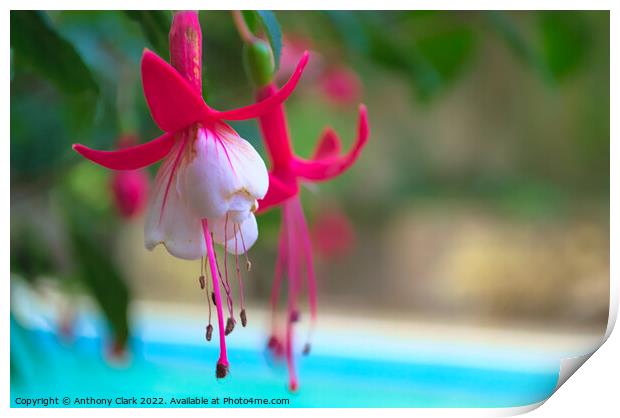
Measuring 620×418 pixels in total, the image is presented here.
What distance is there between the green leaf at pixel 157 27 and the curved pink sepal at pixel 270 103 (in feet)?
0.23

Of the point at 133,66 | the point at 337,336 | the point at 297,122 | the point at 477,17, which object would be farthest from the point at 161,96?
the point at 337,336

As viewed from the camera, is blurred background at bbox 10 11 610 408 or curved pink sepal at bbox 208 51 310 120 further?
blurred background at bbox 10 11 610 408

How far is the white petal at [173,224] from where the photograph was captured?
308mm

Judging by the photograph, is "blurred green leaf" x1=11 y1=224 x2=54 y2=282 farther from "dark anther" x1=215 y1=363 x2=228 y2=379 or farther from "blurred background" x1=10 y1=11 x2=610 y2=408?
"dark anther" x1=215 y1=363 x2=228 y2=379

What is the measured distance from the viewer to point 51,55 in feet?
1.25

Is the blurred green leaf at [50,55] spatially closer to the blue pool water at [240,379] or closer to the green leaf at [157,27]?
the green leaf at [157,27]

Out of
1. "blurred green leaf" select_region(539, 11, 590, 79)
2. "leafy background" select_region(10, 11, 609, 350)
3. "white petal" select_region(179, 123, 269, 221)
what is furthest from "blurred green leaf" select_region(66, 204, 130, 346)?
"blurred green leaf" select_region(539, 11, 590, 79)

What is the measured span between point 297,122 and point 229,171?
866 millimetres

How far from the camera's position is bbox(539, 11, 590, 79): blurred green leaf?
1.92 feet

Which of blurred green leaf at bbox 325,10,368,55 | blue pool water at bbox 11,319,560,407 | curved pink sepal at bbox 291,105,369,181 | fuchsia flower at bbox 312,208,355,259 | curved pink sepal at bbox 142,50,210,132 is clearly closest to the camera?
curved pink sepal at bbox 142,50,210,132

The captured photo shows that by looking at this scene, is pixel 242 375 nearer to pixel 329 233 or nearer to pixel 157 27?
pixel 157 27

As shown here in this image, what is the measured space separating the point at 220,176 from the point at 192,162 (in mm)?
13

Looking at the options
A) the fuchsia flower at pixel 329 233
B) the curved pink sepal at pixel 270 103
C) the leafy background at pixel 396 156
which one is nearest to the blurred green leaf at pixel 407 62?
the leafy background at pixel 396 156

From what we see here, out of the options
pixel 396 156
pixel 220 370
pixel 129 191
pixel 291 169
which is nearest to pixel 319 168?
pixel 291 169
